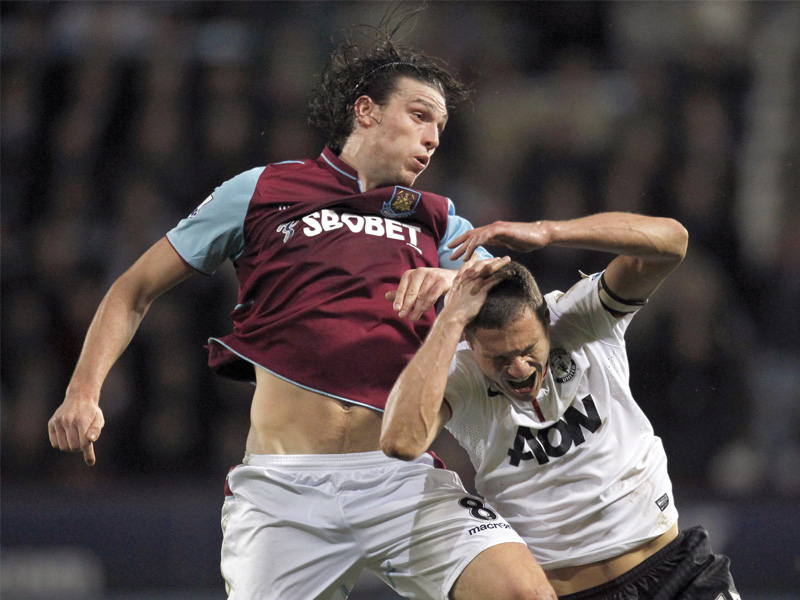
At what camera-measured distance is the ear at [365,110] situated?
11.0 ft

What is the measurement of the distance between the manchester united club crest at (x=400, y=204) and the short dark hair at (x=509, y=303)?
53 cm

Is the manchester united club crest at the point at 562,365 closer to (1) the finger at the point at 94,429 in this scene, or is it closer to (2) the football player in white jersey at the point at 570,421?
(2) the football player in white jersey at the point at 570,421

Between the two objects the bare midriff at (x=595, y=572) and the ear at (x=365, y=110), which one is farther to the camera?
the ear at (x=365, y=110)

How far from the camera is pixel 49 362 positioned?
6188 millimetres

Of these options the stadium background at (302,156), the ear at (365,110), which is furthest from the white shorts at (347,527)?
the stadium background at (302,156)

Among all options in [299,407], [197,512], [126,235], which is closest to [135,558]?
[197,512]

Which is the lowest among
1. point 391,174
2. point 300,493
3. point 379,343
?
point 300,493

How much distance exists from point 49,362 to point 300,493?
3.91 m

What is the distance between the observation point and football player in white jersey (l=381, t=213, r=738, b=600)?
2.62 meters

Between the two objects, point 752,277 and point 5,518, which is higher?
point 752,277

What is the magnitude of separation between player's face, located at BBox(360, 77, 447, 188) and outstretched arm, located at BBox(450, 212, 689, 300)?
0.71 m

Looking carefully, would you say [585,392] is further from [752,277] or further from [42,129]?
[42,129]

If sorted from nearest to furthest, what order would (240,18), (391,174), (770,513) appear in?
(391,174) → (770,513) → (240,18)

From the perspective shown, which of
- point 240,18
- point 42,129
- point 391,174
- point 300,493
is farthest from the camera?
point 240,18
